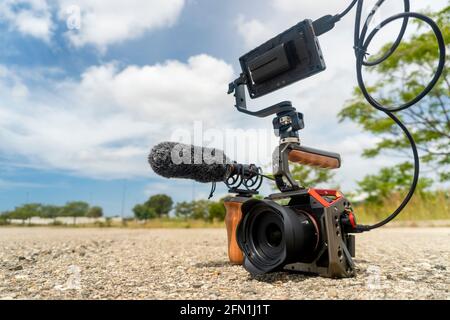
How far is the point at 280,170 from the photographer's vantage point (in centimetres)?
288

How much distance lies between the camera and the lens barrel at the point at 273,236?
250 cm

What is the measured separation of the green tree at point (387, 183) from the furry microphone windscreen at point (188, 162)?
60.4 feet

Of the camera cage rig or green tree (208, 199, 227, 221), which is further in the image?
green tree (208, 199, 227, 221)

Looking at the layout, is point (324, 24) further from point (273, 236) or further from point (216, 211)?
point (216, 211)

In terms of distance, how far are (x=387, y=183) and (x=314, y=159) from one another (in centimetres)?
2000

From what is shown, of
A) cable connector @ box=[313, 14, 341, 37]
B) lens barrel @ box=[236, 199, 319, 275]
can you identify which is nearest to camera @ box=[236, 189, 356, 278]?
lens barrel @ box=[236, 199, 319, 275]

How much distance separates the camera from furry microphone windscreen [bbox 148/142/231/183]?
3059 mm

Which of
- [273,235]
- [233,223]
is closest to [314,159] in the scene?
[273,235]

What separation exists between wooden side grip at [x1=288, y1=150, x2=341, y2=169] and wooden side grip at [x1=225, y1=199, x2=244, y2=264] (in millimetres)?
658

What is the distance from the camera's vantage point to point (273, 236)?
284cm

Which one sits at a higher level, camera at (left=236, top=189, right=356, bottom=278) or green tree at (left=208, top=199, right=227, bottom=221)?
green tree at (left=208, top=199, right=227, bottom=221)

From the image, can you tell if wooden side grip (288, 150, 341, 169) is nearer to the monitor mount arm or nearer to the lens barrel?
the monitor mount arm

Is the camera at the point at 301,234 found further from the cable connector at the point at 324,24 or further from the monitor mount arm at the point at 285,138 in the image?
the cable connector at the point at 324,24
